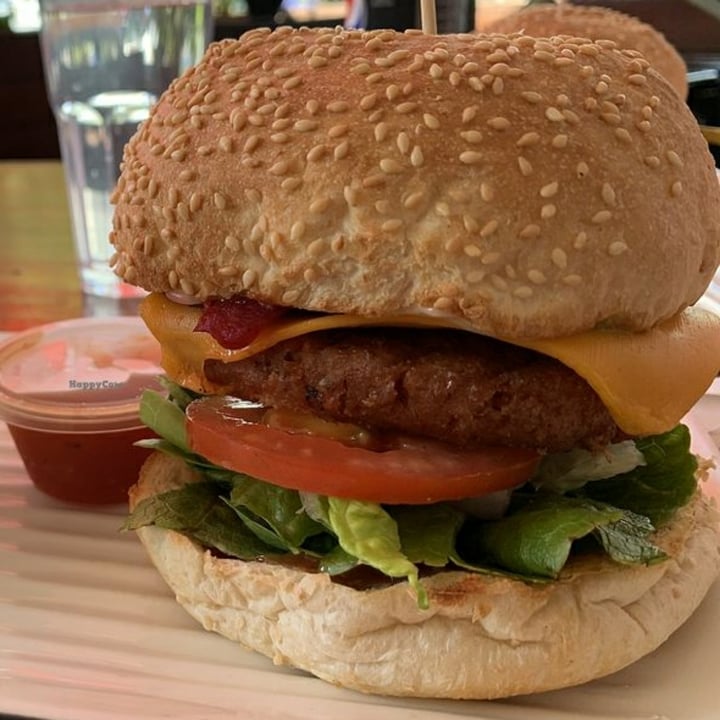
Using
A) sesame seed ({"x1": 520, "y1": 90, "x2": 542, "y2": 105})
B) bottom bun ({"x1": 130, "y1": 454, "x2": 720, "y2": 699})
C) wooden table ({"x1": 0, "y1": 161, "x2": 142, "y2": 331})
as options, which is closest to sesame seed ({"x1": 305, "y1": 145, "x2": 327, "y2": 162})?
sesame seed ({"x1": 520, "y1": 90, "x2": 542, "y2": 105})

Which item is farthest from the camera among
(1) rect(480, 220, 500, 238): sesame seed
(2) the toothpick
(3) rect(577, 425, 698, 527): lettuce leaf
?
(2) the toothpick

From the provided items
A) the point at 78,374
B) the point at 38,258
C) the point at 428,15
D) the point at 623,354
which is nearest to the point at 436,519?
the point at 623,354

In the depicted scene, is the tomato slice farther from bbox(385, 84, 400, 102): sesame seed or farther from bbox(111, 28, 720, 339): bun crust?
bbox(385, 84, 400, 102): sesame seed

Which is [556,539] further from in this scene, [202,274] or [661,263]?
[202,274]

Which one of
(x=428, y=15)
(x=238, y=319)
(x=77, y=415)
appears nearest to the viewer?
(x=238, y=319)

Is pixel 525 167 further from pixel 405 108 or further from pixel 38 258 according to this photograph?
pixel 38 258

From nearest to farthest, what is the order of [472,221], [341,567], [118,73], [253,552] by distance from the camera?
1. [472,221]
2. [341,567]
3. [253,552]
4. [118,73]

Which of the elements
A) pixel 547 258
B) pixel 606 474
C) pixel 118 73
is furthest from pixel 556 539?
pixel 118 73
